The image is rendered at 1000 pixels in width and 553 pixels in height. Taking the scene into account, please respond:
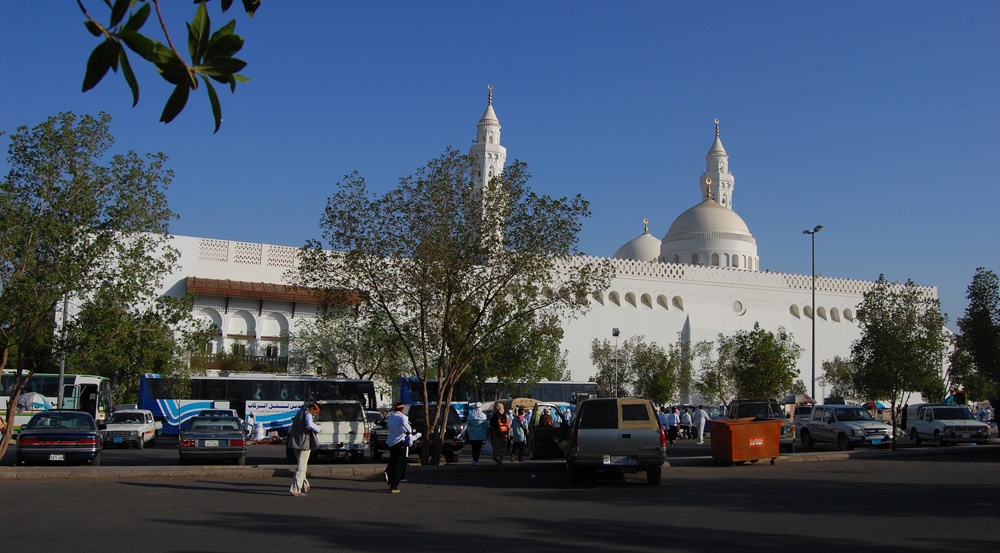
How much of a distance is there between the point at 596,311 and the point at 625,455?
139 ft

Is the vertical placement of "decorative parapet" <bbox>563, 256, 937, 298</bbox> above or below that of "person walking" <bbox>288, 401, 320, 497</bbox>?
above

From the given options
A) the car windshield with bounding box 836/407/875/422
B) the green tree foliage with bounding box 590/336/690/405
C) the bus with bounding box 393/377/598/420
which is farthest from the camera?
the green tree foliage with bounding box 590/336/690/405

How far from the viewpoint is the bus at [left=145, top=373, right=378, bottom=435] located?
99.8 ft

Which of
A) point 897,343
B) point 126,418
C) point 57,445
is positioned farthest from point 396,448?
point 126,418

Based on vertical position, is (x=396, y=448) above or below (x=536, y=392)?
below

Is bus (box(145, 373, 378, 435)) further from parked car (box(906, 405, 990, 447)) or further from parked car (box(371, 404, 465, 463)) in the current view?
parked car (box(906, 405, 990, 447))

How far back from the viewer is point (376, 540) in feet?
25.0

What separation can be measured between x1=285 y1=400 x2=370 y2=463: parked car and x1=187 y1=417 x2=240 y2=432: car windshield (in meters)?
1.64

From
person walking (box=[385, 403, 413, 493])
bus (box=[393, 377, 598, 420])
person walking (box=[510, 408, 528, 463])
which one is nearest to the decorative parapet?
bus (box=[393, 377, 598, 420])

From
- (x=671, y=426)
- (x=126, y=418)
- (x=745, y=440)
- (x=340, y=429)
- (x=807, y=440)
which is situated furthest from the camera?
(x=671, y=426)

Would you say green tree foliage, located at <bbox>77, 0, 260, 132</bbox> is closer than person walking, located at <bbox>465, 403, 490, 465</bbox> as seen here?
Yes

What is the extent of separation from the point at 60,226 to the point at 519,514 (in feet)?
35.7

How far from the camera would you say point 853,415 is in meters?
23.0

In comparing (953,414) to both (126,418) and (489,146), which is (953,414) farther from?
(489,146)
